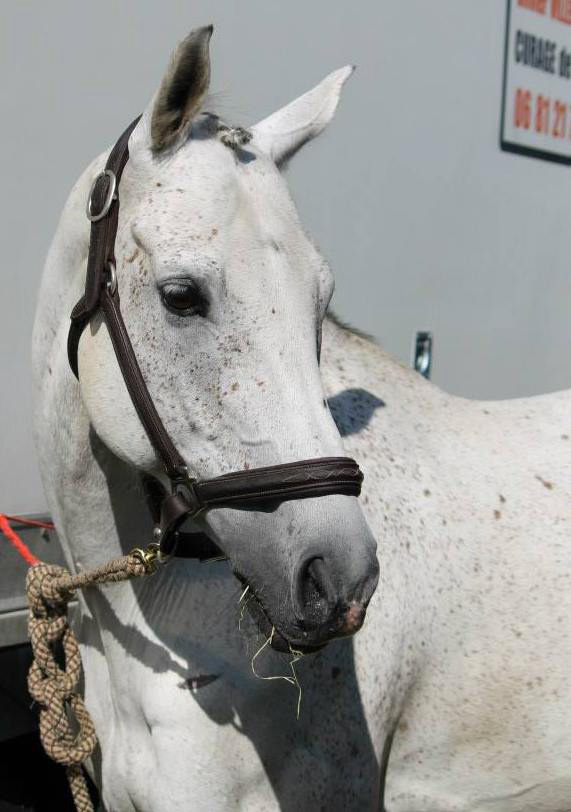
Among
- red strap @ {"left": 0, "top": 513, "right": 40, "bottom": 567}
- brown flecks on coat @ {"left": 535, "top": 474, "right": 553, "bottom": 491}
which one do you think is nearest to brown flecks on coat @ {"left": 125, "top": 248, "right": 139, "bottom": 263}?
red strap @ {"left": 0, "top": 513, "right": 40, "bottom": 567}

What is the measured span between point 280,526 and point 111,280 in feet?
1.70

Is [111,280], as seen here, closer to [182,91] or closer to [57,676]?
[182,91]

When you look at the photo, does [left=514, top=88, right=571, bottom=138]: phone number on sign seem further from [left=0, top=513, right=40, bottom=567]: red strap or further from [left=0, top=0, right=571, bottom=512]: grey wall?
[left=0, top=513, right=40, bottom=567]: red strap

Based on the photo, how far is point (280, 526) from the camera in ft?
5.05

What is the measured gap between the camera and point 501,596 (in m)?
2.15

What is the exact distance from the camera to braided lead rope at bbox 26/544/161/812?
6.65 ft

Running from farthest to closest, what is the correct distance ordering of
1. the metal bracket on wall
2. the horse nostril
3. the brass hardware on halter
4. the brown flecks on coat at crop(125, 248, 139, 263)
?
the metal bracket on wall < the brass hardware on halter < the brown flecks on coat at crop(125, 248, 139, 263) < the horse nostril

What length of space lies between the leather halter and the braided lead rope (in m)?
0.36

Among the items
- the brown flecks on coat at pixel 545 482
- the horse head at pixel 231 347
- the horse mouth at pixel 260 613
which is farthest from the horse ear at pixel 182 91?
the brown flecks on coat at pixel 545 482

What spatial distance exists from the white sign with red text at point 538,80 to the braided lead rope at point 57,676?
2582mm

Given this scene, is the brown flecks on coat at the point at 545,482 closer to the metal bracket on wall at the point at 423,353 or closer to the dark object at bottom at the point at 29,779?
the metal bracket on wall at the point at 423,353

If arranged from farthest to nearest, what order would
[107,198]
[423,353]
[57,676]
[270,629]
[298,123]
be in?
[423,353] < [57,676] < [298,123] < [107,198] < [270,629]

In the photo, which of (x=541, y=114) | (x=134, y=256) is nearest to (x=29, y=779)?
(x=134, y=256)

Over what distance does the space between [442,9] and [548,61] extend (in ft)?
2.45
